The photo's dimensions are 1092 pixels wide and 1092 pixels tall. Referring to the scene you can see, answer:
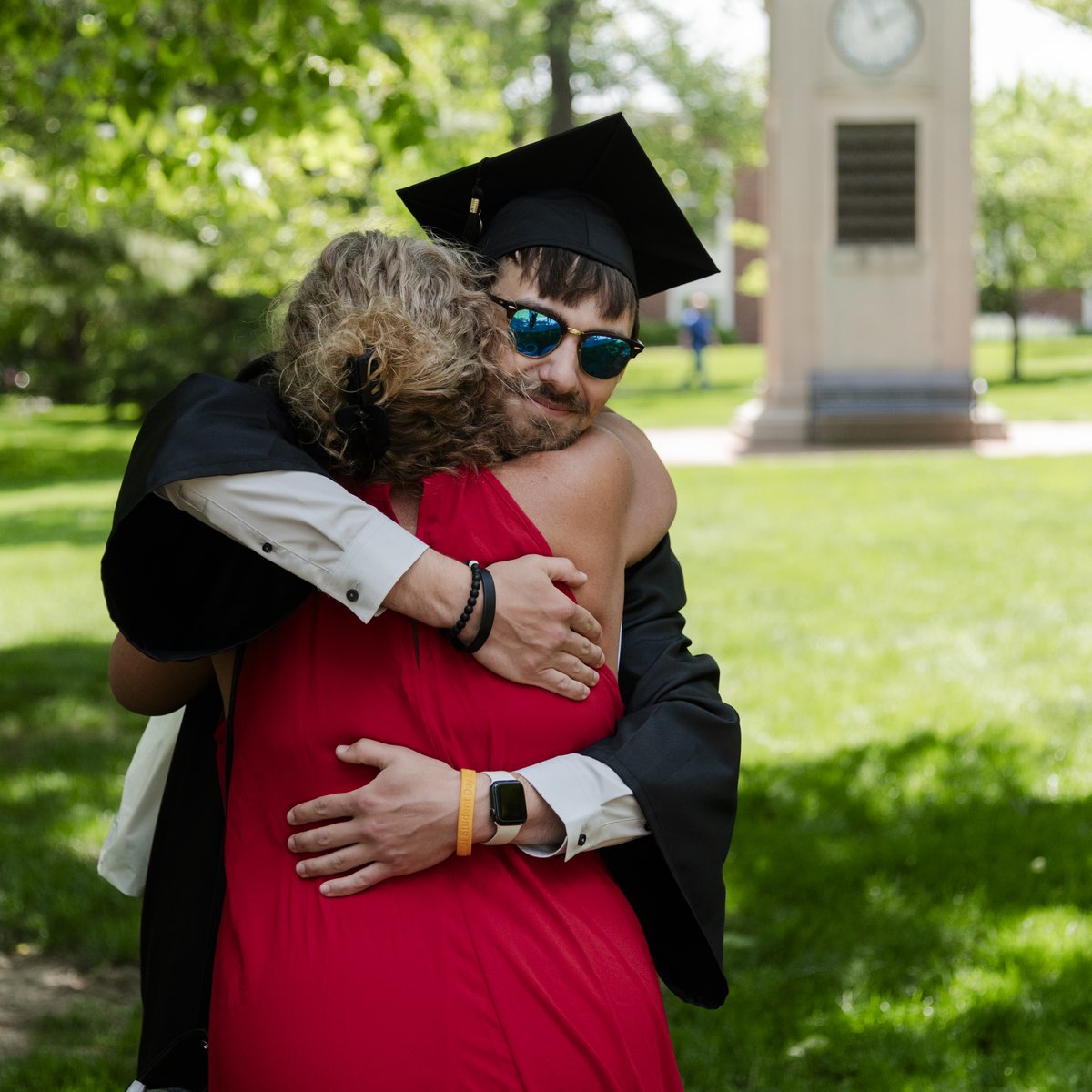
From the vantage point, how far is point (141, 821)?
7.89 feet

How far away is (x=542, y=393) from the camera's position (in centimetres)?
209

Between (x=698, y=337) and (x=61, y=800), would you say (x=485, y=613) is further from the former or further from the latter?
(x=698, y=337)

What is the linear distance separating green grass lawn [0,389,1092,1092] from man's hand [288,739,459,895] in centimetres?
203

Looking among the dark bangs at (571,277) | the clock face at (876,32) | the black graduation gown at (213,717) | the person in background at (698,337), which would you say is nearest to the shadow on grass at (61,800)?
the black graduation gown at (213,717)

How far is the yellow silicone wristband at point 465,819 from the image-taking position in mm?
→ 1808

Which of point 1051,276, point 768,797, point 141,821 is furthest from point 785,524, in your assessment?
point 1051,276

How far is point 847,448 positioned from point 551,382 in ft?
53.0

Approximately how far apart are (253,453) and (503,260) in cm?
54

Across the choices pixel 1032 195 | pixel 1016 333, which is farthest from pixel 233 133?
pixel 1032 195

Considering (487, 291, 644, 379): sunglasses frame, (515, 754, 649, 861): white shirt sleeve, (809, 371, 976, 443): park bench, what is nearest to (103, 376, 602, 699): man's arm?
(515, 754, 649, 861): white shirt sleeve

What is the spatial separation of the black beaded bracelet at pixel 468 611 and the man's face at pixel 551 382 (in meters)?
0.20

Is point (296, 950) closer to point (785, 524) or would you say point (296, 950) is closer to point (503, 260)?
point (503, 260)

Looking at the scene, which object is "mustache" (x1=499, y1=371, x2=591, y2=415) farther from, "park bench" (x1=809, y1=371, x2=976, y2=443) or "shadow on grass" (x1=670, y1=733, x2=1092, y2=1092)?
"park bench" (x1=809, y1=371, x2=976, y2=443)

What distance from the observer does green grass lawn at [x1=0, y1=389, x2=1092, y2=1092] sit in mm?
3725
